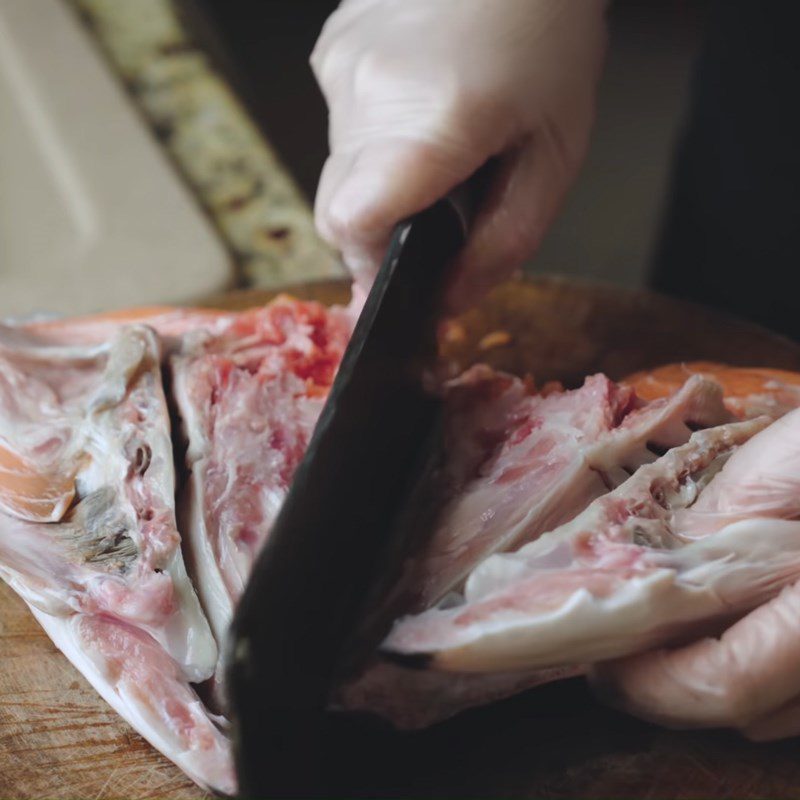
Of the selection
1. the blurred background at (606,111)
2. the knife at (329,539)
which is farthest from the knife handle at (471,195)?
the blurred background at (606,111)

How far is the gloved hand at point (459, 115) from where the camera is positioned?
1.87 m

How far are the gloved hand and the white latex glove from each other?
0.76 metres

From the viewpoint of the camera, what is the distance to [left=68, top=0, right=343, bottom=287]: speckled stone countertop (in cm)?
290

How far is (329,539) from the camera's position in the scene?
132cm

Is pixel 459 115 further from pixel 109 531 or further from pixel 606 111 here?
pixel 606 111

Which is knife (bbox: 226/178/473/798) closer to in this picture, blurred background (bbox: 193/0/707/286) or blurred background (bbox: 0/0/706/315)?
blurred background (bbox: 0/0/706/315)

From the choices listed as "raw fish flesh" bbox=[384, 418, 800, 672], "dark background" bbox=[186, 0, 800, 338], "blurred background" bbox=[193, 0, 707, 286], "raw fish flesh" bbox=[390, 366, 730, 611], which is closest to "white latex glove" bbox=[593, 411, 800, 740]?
"raw fish flesh" bbox=[384, 418, 800, 672]

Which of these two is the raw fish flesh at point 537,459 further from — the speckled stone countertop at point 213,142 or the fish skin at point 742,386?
the speckled stone countertop at point 213,142

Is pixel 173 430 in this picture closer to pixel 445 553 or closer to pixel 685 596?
pixel 445 553

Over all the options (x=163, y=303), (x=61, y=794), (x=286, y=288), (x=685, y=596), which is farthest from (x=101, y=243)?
(x=685, y=596)

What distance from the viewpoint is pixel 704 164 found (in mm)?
3201

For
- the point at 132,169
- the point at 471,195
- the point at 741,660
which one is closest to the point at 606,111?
the point at 132,169

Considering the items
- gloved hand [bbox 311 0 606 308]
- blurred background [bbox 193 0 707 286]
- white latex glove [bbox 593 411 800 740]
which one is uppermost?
gloved hand [bbox 311 0 606 308]

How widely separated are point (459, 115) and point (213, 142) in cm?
152
